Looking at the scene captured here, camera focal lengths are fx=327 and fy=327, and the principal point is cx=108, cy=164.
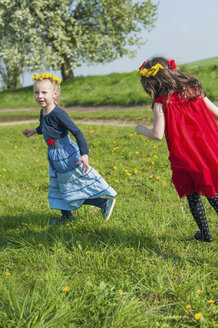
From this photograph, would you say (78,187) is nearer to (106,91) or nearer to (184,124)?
(184,124)

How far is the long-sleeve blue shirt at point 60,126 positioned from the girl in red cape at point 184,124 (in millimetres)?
838

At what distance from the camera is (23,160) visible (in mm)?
7047

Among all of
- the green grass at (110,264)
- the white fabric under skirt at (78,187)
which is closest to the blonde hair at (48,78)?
the white fabric under skirt at (78,187)

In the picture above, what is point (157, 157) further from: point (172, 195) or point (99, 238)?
point (99, 238)

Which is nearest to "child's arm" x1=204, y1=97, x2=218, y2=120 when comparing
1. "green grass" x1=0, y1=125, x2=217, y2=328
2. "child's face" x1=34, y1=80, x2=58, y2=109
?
"green grass" x1=0, y1=125, x2=217, y2=328

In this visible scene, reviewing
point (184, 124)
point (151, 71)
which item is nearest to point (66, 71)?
point (151, 71)

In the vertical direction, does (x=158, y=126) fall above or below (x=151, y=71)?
below

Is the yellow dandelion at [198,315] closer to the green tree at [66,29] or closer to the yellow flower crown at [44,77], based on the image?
the yellow flower crown at [44,77]

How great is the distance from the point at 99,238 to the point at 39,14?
1632cm

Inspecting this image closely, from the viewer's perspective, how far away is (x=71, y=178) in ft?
11.6

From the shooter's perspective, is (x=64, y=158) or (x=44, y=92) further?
(x=64, y=158)

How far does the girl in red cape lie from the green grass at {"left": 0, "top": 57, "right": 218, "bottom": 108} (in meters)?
9.00

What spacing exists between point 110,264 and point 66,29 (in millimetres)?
18103

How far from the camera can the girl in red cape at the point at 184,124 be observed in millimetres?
2584
